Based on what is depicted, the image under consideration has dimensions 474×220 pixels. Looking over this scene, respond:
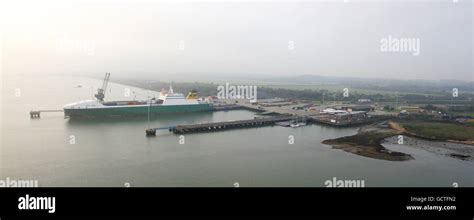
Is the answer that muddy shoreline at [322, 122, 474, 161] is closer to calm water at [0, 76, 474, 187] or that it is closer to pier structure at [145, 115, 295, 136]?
calm water at [0, 76, 474, 187]

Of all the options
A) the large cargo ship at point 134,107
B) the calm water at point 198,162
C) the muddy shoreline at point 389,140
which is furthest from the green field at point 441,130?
the large cargo ship at point 134,107

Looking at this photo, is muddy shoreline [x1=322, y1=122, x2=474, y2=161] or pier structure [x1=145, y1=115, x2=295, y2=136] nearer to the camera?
muddy shoreline [x1=322, y1=122, x2=474, y2=161]

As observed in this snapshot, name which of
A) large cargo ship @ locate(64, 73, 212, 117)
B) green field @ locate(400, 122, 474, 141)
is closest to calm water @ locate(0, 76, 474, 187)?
green field @ locate(400, 122, 474, 141)

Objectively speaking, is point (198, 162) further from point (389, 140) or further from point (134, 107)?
point (134, 107)

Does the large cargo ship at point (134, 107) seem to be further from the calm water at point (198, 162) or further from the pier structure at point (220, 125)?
the pier structure at point (220, 125)

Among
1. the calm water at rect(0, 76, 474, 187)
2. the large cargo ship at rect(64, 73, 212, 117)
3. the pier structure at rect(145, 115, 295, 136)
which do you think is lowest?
the calm water at rect(0, 76, 474, 187)

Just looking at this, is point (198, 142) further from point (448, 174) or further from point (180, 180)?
point (448, 174)

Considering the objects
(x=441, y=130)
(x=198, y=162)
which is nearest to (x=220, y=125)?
(x=198, y=162)
